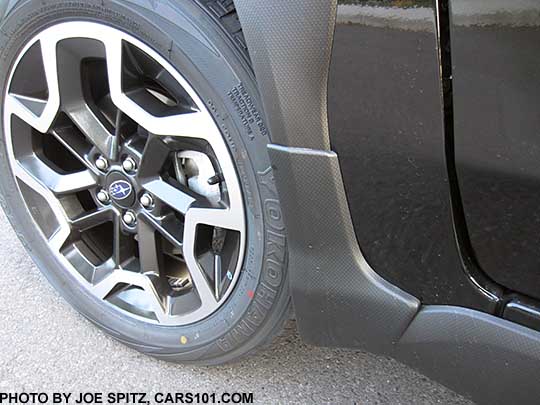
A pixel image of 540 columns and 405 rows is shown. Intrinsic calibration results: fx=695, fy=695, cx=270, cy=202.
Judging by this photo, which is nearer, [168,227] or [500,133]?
[500,133]

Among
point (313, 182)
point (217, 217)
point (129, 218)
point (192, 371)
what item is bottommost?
point (192, 371)

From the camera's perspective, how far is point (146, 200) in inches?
70.5

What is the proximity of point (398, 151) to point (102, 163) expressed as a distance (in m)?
0.97

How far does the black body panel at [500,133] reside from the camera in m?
1.01

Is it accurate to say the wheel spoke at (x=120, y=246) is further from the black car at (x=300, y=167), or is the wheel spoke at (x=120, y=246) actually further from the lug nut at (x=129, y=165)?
the lug nut at (x=129, y=165)

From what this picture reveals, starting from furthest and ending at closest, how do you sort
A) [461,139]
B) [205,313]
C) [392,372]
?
1. [392,372]
2. [205,313]
3. [461,139]

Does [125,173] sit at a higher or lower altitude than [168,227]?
higher

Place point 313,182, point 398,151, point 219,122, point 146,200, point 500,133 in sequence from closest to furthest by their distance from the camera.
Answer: point 500,133
point 398,151
point 313,182
point 219,122
point 146,200

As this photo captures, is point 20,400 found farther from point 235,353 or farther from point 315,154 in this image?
point 315,154

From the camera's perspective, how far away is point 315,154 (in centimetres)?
127

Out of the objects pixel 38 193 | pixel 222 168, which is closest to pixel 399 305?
pixel 222 168

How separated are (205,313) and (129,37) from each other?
2.33 feet

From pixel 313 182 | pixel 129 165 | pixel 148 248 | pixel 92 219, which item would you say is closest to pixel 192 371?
pixel 148 248

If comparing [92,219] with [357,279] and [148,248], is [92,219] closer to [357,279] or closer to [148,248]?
[148,248]
